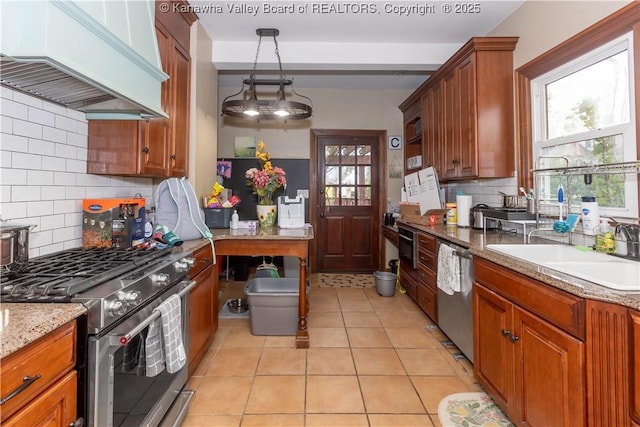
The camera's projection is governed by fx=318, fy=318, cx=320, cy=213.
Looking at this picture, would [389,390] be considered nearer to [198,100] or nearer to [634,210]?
[634,210]

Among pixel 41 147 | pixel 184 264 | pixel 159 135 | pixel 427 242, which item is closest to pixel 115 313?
pixel 184 264

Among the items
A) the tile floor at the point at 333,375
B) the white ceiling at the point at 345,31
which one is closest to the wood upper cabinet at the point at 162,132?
the white ceiling at the point at 345,31

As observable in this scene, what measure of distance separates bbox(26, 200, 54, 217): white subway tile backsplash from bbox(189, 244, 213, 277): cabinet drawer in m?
0.76

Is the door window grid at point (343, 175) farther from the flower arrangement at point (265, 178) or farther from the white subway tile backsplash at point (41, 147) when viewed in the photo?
the white subway tile backsplash at point (41, 147)

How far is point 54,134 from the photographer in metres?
1.66

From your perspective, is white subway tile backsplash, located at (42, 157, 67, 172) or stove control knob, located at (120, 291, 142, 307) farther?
white subway tile backsplash, located at (42, 157, 67, 172)

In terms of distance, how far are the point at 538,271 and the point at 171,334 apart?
5.34 ft

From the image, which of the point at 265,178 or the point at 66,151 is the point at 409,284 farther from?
the point at 66,151

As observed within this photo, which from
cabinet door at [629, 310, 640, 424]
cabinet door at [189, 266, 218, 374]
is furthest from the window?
cabinet door at [189, 266, 218, 374]

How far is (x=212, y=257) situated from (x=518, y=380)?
1987 millimetres

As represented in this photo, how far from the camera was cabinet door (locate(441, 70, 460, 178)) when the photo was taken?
308 centimetres

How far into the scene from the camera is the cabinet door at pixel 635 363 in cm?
99

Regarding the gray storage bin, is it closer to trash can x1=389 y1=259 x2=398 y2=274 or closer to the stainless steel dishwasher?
the stainless steel dishwasher

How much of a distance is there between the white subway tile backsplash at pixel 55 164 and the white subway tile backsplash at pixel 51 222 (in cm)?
25
